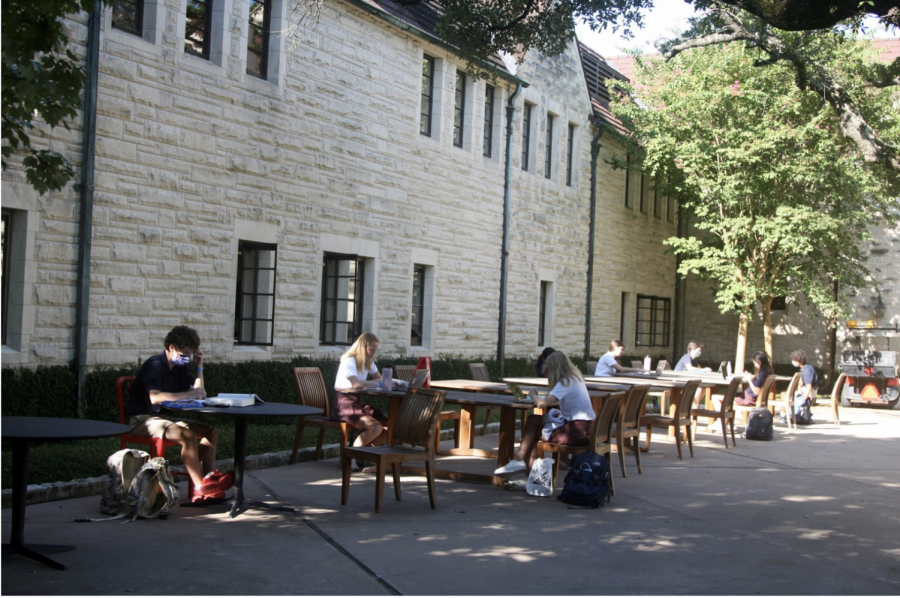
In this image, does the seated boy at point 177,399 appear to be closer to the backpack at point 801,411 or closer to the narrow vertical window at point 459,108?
the narrow vertical window at point 459,108

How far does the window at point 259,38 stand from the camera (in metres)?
13.0

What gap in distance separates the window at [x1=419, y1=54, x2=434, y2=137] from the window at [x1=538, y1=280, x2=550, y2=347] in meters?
5.68

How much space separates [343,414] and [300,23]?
6437 mm

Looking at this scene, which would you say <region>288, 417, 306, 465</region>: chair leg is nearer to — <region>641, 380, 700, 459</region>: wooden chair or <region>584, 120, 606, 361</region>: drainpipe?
<region>641, 380, 700, 459</region>: wooden chair

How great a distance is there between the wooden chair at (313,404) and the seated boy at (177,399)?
190 cm

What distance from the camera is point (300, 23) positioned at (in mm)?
13539

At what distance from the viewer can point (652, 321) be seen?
2686 cm

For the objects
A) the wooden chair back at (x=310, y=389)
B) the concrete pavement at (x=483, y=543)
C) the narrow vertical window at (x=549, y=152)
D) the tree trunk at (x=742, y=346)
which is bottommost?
the concrete pavement at (x=483, y=543)

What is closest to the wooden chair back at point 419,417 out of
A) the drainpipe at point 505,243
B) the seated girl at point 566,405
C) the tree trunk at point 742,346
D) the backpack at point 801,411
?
the seated girl at point 566,405

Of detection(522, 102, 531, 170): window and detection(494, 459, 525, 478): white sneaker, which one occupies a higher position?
detection(522, 102, 531, 170): window

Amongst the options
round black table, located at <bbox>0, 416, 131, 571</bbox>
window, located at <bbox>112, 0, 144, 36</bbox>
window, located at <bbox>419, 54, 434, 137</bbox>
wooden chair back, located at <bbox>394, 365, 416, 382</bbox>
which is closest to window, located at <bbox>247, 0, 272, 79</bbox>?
window, located at <bbox>112, 0, 144, 36</bbox>

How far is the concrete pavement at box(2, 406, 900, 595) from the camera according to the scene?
564 centimetres

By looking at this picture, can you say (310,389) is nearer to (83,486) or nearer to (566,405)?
(566,405)

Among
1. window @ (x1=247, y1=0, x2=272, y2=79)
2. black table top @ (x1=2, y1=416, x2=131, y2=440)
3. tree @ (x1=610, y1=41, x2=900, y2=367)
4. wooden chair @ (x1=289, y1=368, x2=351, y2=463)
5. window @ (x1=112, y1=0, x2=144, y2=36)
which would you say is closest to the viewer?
black table top @ (x1=2, y1=416, x2=131, y2=440)
